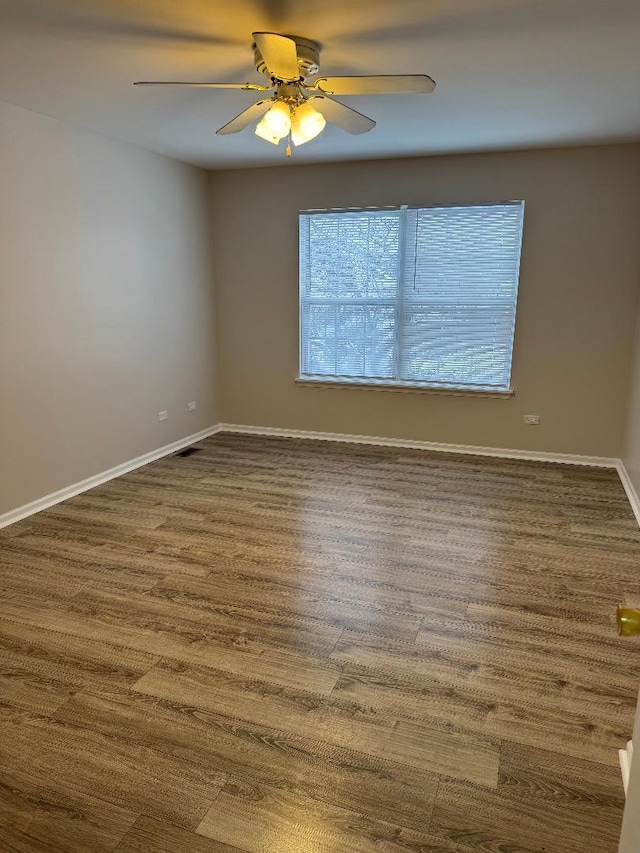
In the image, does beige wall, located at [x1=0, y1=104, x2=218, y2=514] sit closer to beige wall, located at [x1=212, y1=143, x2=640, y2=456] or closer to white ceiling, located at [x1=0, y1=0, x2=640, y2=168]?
white ceiling, located at [x1=0, y1=0, x2=640, y2=168]

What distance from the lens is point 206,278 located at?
5410 mm

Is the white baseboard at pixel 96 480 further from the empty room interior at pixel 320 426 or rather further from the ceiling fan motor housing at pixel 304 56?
the ceiling fan motor housing at pixel 304 56

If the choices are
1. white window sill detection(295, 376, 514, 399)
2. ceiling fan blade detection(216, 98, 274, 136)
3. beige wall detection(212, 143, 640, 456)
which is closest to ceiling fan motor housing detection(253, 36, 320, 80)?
ceiling fan blade detection(216, 98, 274, 136)

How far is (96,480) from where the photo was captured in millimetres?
4250

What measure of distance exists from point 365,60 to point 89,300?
97.3 inches

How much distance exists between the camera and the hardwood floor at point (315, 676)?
1573 mm

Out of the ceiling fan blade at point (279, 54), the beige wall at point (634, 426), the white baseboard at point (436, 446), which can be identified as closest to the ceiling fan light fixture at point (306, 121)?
the ceiling fan blade at point (279, 54)

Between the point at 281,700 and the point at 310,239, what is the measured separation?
13.6 feet

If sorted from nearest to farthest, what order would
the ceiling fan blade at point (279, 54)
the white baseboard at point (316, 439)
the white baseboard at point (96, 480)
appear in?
the ceiling fan blade at point (279, 54) < the white baseboard at point (96, 480) < the white baseboard at point (316, 439)

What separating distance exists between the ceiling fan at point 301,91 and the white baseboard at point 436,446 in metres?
2.97

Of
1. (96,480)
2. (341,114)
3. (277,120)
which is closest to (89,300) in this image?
(96,480)

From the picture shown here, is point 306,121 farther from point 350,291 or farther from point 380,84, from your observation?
point 350,291

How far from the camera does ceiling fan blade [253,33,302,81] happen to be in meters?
1.98

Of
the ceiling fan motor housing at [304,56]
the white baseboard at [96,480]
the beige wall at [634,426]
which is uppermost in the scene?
the ceiling fan motor housing at [304,56]
